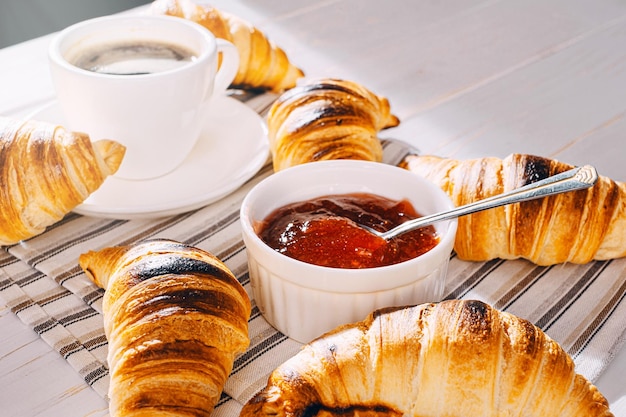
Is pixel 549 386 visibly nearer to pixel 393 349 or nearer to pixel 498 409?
pixel 498 409

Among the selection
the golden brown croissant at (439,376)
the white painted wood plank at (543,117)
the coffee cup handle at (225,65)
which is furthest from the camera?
the white painted wood plank at (543,117)

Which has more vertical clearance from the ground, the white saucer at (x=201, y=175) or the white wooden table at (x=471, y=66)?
the white wooden table at (x=471, y=66)

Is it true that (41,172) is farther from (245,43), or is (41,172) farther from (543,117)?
(543,117)

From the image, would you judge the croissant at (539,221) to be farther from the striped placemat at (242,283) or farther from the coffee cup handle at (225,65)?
the coffee cup handle at (225,65)

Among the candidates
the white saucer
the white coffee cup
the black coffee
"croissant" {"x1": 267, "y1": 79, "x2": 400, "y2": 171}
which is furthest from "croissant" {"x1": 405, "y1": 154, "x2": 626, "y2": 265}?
the black coffee

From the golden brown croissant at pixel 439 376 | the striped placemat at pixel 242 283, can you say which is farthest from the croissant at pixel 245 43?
the golden brown croissant at pixel 439 376

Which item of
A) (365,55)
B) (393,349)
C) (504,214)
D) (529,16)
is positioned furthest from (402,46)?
(393,349)
